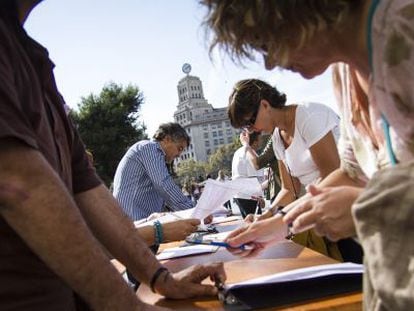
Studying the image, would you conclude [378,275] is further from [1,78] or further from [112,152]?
[112,152]

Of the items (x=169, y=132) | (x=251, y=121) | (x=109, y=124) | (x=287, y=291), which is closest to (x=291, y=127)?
(x=251, y=121)

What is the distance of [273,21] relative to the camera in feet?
2.80

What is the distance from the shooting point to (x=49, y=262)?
0.76m

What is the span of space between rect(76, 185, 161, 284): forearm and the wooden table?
10cm

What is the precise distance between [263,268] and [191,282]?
0.25m

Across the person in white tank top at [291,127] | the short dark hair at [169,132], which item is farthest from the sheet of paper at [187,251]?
the short dark hair at [169,132]

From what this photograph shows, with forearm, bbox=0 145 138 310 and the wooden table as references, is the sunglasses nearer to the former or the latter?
the wooden table

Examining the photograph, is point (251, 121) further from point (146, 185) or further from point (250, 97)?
point (146, 185)

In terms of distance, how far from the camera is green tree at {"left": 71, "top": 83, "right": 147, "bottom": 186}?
23.2 meters

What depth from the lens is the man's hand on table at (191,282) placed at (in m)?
1.09

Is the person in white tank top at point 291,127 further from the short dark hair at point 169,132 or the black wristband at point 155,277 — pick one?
the black wristband at point 155,277

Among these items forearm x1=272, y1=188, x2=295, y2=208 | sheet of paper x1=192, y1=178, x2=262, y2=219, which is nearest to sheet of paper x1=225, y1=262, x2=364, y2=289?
sheet of paper x1=192, y1=178, x2=262, y2=219

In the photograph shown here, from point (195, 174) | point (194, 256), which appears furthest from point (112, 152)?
point (195, 174)

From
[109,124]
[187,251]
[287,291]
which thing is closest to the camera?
[287,291]
